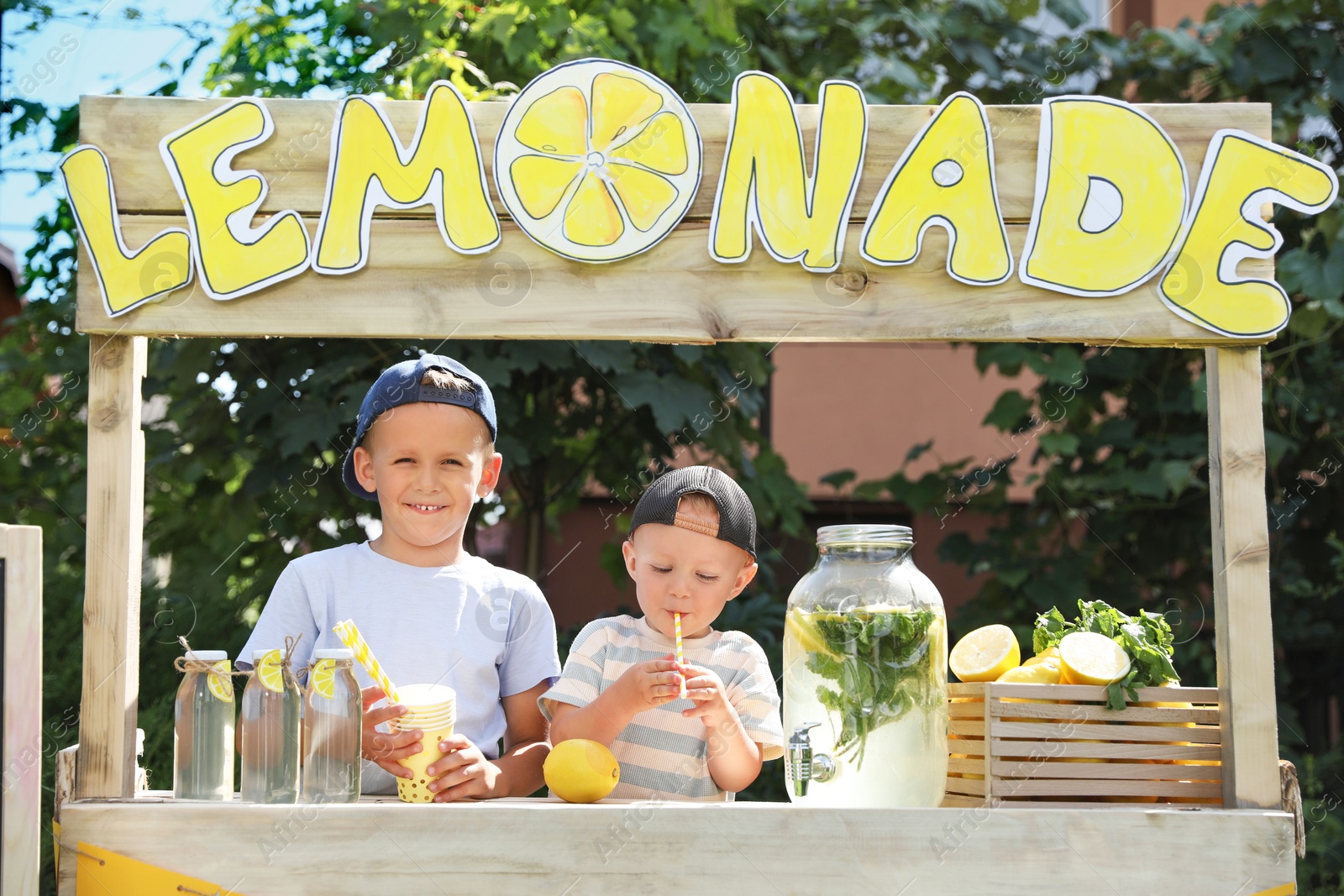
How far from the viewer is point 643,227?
173 cm

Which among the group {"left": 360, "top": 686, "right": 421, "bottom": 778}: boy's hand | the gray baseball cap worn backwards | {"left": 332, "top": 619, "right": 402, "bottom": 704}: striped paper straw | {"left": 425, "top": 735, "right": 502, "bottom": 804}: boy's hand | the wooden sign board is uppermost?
the wooden sign board

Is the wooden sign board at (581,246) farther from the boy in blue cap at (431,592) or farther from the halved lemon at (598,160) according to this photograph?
the boy in blue cap at (431,592)

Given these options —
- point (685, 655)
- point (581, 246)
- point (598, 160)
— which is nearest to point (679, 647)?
point (685, 655)

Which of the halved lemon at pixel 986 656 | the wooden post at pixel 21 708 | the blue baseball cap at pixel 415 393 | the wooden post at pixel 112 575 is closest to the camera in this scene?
the wooden post at pixel 21 708

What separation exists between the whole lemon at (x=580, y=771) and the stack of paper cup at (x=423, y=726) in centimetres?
16

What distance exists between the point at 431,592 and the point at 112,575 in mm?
481

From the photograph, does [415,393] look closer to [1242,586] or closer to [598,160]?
[598,160]

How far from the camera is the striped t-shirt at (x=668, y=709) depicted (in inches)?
71.4

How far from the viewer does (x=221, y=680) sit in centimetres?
165

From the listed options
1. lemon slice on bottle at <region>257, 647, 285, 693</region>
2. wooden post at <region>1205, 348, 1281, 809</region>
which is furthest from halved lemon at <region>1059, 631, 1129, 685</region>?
lemon slice on bottle at <region>257, 647, 285, 693</region>

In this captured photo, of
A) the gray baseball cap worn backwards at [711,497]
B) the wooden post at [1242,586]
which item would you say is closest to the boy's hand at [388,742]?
the gray baseball cap worn backwards at [711,497]

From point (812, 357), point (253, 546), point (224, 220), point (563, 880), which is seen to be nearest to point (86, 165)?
point (224, 220)

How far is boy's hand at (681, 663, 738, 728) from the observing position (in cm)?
164

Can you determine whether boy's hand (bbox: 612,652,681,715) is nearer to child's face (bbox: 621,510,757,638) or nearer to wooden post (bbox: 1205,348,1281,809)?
child's face (bbox: 621,510,757,638)
